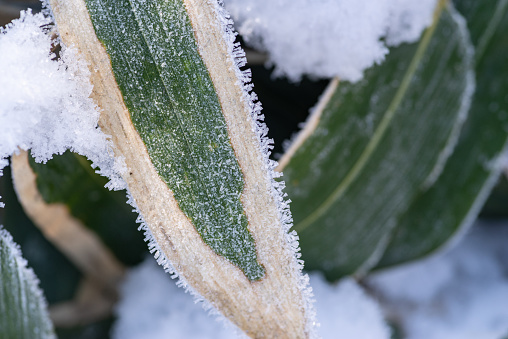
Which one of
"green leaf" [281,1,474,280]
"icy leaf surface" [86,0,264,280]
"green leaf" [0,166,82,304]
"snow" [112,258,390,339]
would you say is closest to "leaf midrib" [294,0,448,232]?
"green leaf" [281,1,474,280]

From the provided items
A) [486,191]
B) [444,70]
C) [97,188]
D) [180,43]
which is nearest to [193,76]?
[180,43]

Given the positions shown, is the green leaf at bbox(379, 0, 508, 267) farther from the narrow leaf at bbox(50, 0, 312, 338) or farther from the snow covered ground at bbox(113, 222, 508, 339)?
the narrow leaf at bbox(50, 0, 312, 338)

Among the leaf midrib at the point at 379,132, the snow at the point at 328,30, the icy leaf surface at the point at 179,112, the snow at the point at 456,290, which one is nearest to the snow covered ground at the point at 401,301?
the snow at the point at 456,290

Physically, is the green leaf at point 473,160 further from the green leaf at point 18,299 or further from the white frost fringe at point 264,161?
the green leaf at point 18,299

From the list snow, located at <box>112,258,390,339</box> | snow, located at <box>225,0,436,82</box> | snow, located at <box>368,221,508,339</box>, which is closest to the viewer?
snow, located at <box>225,0,436,82</box>

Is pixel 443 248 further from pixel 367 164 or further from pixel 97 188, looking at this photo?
pixel 97 188

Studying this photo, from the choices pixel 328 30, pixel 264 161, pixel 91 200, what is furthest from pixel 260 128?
pixel 91 200

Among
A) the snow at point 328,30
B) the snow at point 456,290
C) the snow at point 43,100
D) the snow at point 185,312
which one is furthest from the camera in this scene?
the snow at point 456,290
